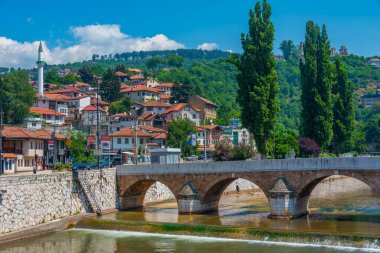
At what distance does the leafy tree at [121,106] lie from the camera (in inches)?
4471

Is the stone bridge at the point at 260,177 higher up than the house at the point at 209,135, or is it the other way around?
the house at the point at 209,135

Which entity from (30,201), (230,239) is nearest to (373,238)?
(230,239)

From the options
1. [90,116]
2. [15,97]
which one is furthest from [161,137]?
[90,116]

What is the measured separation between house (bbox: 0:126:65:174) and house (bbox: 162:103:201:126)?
131 ft

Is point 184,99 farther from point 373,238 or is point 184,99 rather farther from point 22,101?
point 373,238

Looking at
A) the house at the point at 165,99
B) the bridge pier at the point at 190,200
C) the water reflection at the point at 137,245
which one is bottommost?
the water reflection at the point at 137,245

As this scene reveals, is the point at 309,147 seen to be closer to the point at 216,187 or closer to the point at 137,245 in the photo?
the point at 216,187

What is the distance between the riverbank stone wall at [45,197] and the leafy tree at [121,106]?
64.0 meters

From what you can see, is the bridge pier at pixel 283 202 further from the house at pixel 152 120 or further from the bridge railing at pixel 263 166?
the house at pixel 152 120

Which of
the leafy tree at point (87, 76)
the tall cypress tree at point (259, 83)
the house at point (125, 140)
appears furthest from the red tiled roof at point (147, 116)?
the leafy tree at point (87, 76)

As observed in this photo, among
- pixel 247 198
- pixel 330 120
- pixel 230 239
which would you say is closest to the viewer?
pixel 230 239

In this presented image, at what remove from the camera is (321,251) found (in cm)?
3088

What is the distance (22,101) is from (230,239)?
2457 inches

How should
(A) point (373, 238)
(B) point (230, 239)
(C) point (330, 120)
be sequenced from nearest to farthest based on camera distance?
1. (A) point (373, 238)
2. (B) point (230, 239)
3. (C) point (330, 120)
